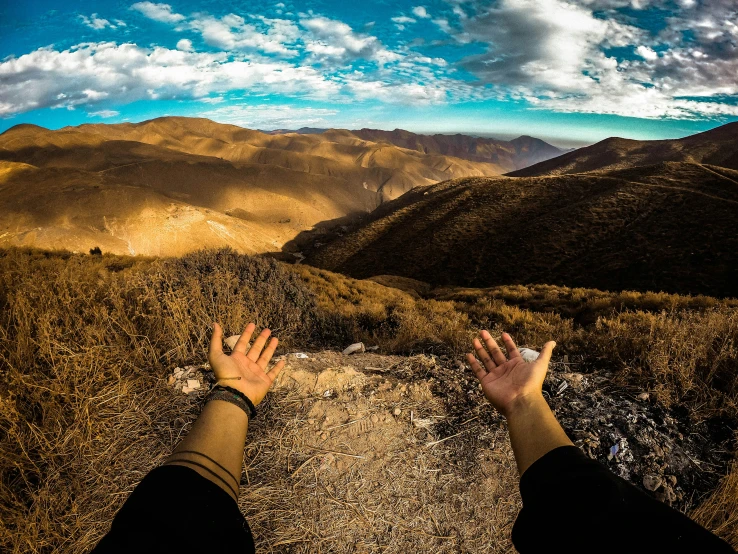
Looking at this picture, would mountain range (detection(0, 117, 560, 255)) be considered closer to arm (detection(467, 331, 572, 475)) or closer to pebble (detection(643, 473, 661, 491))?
arm (detection(467, 331, 572, 475))

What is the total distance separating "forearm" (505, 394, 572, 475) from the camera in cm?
168

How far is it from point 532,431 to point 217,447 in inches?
64.1

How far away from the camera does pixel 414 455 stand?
8.84 feet

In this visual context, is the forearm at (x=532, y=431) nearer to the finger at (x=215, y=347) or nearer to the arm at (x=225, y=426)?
the arm at (x=225, y=426)

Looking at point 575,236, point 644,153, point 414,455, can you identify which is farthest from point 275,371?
point 644,153

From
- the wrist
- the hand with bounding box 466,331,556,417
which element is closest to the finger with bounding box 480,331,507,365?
the hand with bounding box 466,331,556,417

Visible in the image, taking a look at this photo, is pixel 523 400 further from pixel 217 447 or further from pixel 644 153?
pixel 644 153

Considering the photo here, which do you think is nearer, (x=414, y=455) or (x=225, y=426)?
(x=225, y=426)

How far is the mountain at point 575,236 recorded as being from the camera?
23.2 meters

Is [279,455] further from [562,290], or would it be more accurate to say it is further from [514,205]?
[514,205]

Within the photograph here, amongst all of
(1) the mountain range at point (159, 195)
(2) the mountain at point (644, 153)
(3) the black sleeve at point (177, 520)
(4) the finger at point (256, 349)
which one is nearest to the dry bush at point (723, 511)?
(3) the black sleeve at point (177, 520)

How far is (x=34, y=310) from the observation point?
10.5ft

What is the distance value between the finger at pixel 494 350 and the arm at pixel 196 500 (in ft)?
5.33

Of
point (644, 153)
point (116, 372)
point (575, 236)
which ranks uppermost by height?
point (116, 372)
